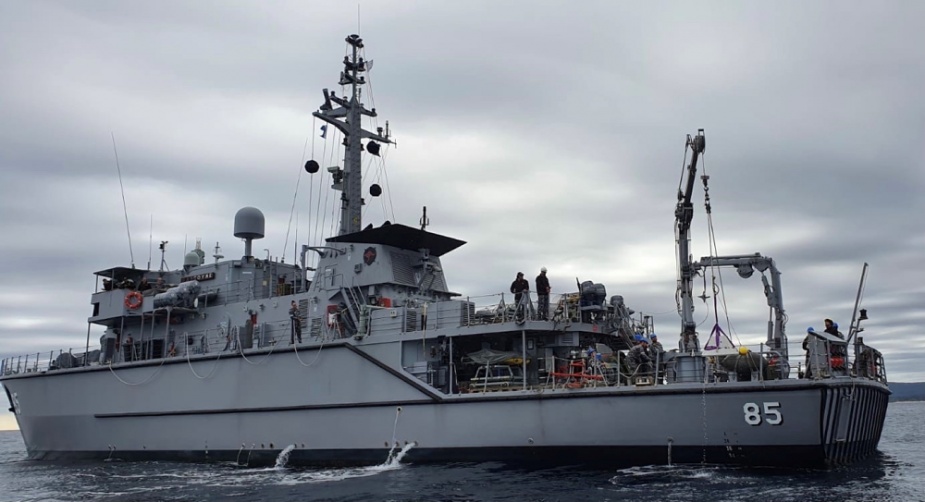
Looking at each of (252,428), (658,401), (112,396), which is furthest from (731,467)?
(112,396)

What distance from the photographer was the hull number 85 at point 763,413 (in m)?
15.5

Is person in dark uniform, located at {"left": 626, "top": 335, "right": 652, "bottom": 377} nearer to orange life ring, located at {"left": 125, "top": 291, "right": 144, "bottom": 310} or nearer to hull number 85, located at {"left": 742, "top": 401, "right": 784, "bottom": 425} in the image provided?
hull number 85, located at {"left": 742, "top": 401, "right": 784, "bottom": 425}

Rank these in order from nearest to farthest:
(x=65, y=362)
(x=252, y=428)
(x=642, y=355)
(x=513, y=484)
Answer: (x=513, y=484) → (x=642, y=355) → (x=252, y=428) → (x=65, y=362)

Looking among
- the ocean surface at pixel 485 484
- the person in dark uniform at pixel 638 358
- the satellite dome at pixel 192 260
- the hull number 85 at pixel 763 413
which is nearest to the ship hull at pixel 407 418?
the hull number 85 at pixel 763 413

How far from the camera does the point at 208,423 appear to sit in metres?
22.5

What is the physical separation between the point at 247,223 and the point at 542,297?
36.4ft

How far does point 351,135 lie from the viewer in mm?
24703

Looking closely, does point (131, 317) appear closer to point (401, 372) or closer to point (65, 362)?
point (65, 362)

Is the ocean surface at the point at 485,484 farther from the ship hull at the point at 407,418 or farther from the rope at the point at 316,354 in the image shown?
the rope at the point at 316,354

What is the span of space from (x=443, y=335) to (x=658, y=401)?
18.1ft

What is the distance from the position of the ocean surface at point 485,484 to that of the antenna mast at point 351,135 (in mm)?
7591

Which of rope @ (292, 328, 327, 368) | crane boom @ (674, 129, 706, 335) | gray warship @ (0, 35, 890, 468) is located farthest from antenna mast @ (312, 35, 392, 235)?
crane boom @ (674, 129, 706, 335)

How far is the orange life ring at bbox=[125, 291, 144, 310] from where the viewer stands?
26.0 m

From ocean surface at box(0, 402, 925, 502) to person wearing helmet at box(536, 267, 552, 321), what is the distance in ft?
12.2
